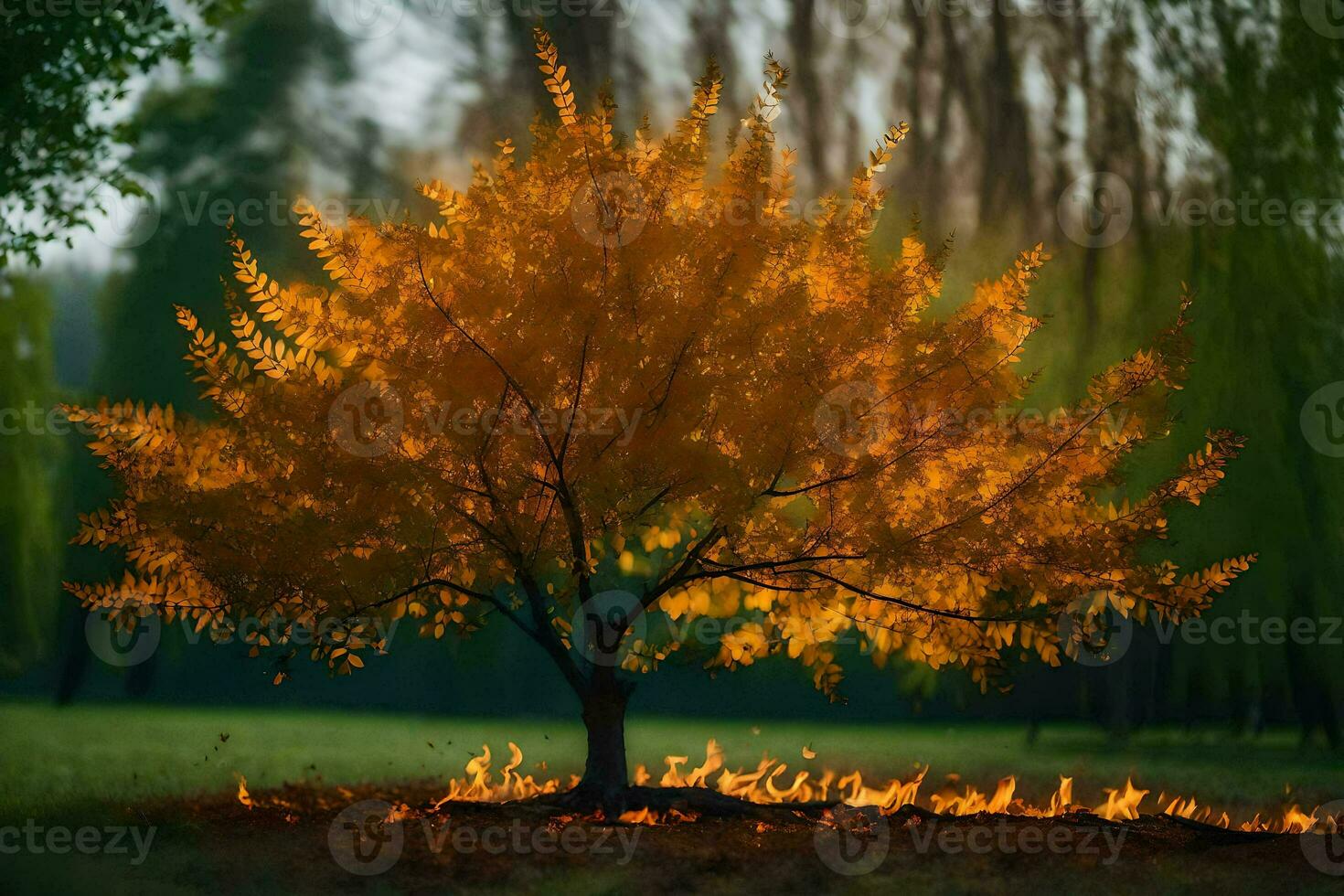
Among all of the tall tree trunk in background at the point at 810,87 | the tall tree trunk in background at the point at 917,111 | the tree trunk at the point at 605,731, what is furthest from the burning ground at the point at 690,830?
the tall tree trunk in background at the point at 917,111

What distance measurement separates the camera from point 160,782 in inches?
344

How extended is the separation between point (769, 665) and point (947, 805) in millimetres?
7130

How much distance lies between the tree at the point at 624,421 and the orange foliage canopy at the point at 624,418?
16 millimetres

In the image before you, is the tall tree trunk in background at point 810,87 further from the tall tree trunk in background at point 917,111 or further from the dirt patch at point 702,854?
the dirt patch at point 702,854

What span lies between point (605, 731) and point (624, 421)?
2.01 m

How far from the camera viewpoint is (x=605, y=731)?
718cm

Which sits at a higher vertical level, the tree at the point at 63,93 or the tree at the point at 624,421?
the tree at the point at 63,93

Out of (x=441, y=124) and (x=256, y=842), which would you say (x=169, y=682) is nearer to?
(x=441, y=124)

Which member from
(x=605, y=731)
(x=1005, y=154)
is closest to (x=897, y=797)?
(x=605, y=731)

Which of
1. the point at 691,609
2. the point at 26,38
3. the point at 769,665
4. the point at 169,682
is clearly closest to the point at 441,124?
the point at 26,38

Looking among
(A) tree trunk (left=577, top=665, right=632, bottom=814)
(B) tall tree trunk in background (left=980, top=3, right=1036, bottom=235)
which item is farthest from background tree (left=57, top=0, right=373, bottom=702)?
(A) tree trunk (left=577, top=665, right=632, bottom=814)

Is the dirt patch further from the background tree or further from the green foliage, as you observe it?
the background tree

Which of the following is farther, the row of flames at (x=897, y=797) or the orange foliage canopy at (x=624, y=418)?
the row of flames at (x=897, y=797)

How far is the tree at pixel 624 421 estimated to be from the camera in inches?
231
